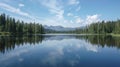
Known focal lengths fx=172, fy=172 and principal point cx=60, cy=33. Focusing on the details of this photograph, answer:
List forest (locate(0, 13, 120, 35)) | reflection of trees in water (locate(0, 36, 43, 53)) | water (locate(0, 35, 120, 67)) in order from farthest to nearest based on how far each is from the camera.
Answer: forest (locate(0, 13, 120, 35)), reflection of trees in water (locate(0, 36, 43, 53)), water (locate(0, 35, 120, 67))

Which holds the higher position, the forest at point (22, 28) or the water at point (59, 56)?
the forest at point (22, 28)

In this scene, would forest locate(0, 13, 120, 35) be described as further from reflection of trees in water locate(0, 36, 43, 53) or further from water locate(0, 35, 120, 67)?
water locate(0, 35, 120, 67)

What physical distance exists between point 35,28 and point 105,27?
7411cm

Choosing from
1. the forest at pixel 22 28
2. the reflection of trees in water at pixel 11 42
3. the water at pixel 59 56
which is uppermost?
the forest at pixel 22 28

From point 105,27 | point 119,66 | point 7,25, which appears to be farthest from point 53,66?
point 105,27

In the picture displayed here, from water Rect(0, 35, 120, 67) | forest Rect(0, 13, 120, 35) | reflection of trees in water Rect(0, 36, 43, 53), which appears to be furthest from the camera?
→ forest Rect(0, 13, 120, 35)

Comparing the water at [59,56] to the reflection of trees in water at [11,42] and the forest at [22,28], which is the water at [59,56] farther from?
the forest at [22,28]

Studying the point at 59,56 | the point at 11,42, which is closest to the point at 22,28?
the point at 11,42

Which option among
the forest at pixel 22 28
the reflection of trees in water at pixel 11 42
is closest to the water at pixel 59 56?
the reflection of trees in water at pixel 11 42

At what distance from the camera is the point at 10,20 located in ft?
454

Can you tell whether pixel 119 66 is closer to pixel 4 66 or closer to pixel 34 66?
pixel 34 66

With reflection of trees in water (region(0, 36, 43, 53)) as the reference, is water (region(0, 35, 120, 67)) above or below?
below

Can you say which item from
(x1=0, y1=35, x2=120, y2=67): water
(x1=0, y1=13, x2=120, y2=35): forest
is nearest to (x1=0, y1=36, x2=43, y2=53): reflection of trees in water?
(x1=0, y1=35, x2=120, y2=67): water

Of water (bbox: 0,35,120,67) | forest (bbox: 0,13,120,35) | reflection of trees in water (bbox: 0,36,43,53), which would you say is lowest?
water (bbox: 0,35,120,67)
